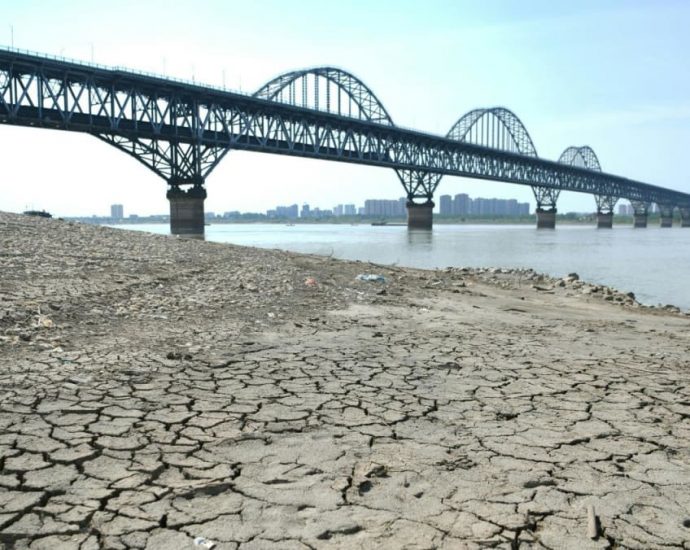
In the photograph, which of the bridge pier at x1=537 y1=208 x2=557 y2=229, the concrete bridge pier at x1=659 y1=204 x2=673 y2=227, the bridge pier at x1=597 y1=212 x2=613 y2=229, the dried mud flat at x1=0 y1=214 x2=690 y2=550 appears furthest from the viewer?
the concrete bridge pier at x1=659 y1=204 x2=673 y2=227

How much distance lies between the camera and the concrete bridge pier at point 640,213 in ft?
579

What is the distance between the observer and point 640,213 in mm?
180375

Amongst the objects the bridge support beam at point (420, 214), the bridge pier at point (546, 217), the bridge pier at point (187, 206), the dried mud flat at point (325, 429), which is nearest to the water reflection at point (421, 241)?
the bridge pier at point (187, 206)

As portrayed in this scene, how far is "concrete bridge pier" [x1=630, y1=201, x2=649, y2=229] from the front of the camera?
176m

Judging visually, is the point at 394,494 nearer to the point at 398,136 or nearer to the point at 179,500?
the point at 179,500

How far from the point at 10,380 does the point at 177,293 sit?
5428mm

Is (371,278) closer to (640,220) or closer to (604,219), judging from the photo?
(604,219)

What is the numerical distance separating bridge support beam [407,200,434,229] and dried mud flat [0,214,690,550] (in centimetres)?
10400

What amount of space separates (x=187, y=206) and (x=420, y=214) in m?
56.5

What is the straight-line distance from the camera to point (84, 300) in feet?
28.5

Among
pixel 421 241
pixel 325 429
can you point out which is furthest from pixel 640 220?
pixel 325 429

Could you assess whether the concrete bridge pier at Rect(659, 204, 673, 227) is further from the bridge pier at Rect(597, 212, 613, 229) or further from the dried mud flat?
the dried mud flat

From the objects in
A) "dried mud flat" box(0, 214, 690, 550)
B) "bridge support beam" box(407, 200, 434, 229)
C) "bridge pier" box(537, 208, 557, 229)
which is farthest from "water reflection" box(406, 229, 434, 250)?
"bridge pier" box(537, 208, 557, 229)

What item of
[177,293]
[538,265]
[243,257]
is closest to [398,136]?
[538,265]
